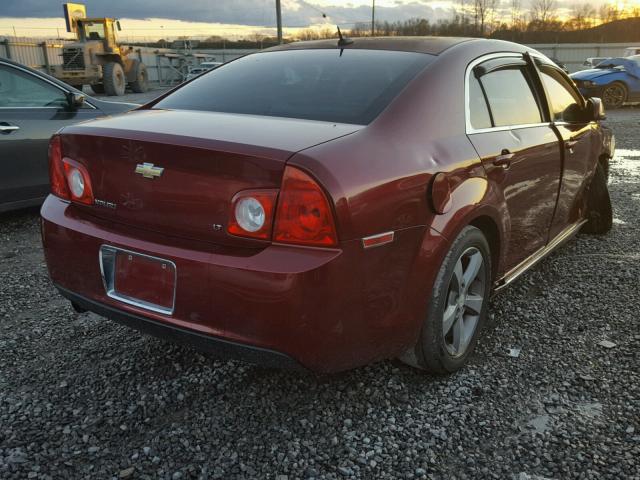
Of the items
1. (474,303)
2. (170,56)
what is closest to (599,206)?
(474,303)

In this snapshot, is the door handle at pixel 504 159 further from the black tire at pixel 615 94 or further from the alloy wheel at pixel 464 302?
the black tire at pixel 615 94

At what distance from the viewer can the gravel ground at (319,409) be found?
214 cm

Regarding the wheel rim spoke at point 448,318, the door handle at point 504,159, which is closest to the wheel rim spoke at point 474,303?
the wheel rim spoke at point 448,318

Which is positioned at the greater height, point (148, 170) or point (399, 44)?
point (399, 44)

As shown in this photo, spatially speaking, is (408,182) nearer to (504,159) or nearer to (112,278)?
(504,159)

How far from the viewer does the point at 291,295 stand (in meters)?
1.95

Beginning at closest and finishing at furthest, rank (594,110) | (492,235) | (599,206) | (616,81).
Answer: (492,235)
(594,110)
(599,206)
(616,81)

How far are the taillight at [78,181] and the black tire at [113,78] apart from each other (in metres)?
24.0

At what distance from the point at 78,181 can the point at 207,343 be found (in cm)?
93

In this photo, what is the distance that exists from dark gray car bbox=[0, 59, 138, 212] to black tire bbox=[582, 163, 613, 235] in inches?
179

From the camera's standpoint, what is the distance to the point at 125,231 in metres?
2.30

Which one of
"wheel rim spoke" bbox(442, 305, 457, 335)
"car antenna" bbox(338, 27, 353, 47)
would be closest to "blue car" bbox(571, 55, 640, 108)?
"car antenna" bbox(338, 27, 353, 47)

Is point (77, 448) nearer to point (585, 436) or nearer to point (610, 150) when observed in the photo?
point (585, 436)

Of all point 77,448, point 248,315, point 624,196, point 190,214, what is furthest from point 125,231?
point 624,196
